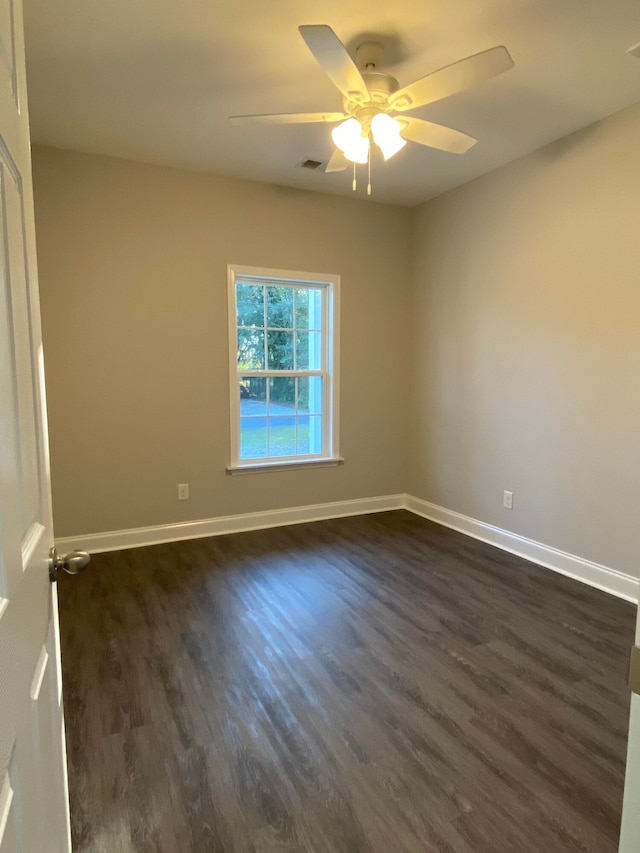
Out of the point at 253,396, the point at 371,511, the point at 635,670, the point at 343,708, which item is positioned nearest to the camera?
the point at 635,670

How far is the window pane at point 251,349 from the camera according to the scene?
3988 mm

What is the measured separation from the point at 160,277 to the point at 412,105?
2164 millimetres

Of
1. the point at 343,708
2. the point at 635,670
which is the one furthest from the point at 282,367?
the point at 635,670

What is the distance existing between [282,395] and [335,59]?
264cm

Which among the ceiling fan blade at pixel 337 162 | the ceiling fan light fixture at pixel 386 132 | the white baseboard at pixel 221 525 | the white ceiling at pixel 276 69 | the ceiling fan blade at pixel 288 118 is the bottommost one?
the white baseboard at pixel 221 525

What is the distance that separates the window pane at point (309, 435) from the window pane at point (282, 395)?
Answer: 154 mm

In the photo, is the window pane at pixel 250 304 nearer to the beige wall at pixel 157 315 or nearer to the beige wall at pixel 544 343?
the beige wall at pixel 157 315

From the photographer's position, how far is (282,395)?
419 centimetres

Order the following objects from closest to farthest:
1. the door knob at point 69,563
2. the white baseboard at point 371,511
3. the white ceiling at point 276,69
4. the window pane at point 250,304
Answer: the door knob at point 69,563
the white ceiling at point 276,69
the white baseboard at point 371,511
the window pane at point 250,304

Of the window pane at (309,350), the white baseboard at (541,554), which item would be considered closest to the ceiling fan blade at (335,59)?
the window pane at (309,350)

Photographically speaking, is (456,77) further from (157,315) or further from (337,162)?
(157,315)

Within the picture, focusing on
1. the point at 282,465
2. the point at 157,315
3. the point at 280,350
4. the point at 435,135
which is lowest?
the point at 282,465

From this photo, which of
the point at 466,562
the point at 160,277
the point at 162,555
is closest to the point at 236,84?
the point at 160,277

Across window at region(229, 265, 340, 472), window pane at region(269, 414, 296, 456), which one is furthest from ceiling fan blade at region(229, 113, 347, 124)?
window pane at region(269, 414, 296, 456)
